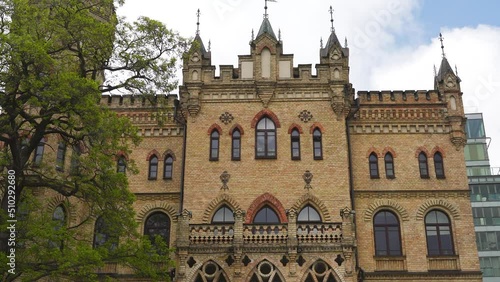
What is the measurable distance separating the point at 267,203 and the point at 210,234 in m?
3.48

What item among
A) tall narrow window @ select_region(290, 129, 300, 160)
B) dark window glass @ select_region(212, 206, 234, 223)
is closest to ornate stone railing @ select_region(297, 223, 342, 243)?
dark window glass @ select_region(212, 206, 234, 223)

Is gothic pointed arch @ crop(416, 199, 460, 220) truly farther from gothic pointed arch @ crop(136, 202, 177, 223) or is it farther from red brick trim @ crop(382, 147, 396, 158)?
gothic pointed arch @ crop(136, 202, 177, 223)

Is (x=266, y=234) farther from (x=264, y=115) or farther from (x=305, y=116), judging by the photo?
(x=305, y=116)

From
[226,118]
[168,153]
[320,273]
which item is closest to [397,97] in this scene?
[226,118]

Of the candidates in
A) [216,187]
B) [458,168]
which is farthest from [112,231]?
[458,168]

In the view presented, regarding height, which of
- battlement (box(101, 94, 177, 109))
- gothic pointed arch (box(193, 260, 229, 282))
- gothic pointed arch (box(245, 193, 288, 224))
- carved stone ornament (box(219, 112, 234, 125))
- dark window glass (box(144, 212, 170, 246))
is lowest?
gothic pointed arch (box(193, 260, 229, 282))

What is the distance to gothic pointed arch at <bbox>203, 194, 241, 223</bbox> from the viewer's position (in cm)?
2367

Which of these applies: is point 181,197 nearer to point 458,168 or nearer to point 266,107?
point 266,107

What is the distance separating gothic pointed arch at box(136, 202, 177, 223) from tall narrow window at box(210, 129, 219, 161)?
2947 millimetres

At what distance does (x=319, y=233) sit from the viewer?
69.6 ft

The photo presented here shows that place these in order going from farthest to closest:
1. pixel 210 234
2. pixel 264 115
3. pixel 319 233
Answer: pixel 264 115 → pixel 210 234 → pixel 319 233

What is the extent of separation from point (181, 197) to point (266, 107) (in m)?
5.54

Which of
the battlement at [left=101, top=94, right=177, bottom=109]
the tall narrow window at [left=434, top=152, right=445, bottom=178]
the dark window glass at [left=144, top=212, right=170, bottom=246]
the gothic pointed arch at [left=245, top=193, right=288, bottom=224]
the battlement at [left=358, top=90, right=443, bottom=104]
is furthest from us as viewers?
the battlement at [left=101, top=94, right=177, bottom=109]

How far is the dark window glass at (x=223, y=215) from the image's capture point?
23.9 m
